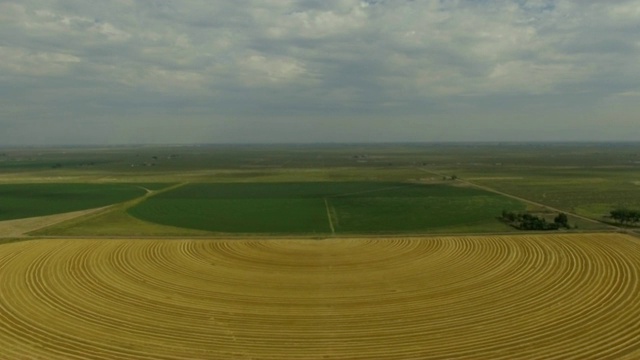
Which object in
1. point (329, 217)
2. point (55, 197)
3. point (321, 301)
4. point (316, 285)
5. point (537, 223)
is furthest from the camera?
point (55, 197)

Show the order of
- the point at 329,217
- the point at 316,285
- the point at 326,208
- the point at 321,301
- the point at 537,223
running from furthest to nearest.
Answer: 1. the point at 326,208
2. the point at 329,217
3. the point at 537,223
4. the point at 316,285
5. the point at 321,301

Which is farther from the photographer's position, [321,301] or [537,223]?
[537,223]

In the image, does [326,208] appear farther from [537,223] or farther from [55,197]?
[55,197]

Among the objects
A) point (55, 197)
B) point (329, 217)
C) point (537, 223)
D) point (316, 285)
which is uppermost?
point (55, 197)

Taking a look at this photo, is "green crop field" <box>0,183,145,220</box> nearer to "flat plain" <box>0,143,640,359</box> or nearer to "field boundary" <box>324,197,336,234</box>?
"flat plain" <box>0,143,640,359</box>

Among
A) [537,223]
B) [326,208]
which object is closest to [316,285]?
[537,223]

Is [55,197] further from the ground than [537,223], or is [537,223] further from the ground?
[55,197]

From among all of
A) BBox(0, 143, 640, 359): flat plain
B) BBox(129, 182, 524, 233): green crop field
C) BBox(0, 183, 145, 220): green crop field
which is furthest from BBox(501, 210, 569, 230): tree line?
BBox(0, 183, 145, 220): green crop field
